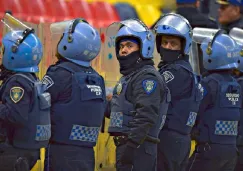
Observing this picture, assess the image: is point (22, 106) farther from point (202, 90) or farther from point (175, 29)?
point (202, 90)

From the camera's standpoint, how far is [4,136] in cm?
895

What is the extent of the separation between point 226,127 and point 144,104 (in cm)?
210

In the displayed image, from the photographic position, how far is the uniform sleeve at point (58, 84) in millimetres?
9305

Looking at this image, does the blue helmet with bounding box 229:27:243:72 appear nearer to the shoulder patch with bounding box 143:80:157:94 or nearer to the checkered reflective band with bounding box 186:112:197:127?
the checkered reflective band with bounding box 186:112:197:127

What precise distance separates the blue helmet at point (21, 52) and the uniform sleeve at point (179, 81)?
5.13ft

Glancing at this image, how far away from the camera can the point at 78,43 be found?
9555 millimetres

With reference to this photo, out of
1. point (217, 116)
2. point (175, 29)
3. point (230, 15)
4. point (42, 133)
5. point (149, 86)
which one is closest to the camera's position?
point (42, 133)

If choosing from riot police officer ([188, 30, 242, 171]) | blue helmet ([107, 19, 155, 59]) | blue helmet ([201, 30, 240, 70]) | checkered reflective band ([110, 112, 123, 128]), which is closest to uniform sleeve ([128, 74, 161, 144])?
checkered reflective band ([110, 112, 123, 128])

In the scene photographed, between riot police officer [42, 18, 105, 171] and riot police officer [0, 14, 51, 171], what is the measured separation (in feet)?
0.76

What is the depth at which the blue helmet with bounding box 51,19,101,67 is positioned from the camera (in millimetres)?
9547

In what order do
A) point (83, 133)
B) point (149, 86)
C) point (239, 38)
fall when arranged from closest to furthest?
point (149, 86), point (83, 133), point (239, 38)

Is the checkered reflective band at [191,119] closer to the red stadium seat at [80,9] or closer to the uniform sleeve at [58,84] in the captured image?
the uniform sleeve at [58,84]

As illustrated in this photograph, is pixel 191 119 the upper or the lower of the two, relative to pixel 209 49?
lower

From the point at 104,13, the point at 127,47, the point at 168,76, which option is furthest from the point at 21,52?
the point at 104,13
